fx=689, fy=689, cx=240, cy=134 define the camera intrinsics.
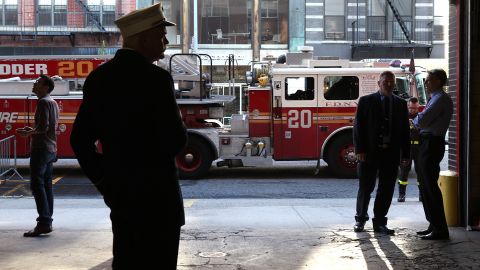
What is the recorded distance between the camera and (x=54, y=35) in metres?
27.8

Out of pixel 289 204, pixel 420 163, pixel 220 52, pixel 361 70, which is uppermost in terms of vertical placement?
pixel 220 52

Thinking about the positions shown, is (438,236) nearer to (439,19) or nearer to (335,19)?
(335,19)

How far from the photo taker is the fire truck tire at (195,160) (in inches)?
580

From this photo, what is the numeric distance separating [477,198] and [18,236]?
4882 mm

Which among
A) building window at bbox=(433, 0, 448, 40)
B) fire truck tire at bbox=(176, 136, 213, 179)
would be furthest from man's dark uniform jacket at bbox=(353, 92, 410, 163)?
building window at bbox=(433, 0, 448, 40)

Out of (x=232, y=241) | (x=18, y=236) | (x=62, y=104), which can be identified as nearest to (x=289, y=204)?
(x=232, y=241)

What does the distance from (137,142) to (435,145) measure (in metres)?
4.34

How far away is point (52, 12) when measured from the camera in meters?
28.1

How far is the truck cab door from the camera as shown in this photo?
48.5 feet

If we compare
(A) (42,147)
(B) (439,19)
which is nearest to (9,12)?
(B) (439,19)

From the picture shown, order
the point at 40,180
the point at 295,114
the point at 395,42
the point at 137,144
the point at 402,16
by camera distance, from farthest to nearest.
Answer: the point at 402,16 → the point at 395,42 → the point at 295,114 → the point at 40,180 → the point at 137,144

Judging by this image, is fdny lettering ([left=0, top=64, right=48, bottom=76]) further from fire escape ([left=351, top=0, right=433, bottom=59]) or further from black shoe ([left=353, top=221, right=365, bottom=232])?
fire escape ([left=351, top=0, right=433, bottom=59])

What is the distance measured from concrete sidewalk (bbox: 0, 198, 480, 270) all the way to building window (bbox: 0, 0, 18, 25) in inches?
809

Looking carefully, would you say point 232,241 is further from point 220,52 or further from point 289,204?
point 220,52
